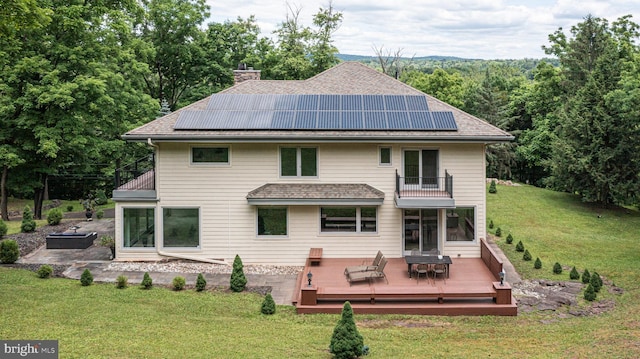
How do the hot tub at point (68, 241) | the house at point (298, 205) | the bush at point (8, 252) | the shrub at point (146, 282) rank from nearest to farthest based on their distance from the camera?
1. the shrub at point (146, 282)
2. the bush at point (8, 252)
3. the house at point (298, 205)
4. the hot tub at point (68, 241)

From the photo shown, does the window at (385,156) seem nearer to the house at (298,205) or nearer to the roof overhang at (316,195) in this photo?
the house at (298,205)

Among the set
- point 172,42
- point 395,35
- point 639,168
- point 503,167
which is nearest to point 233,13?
point 172,42

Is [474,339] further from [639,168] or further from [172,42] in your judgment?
[172,42]

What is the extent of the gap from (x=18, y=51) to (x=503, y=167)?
3935 cm

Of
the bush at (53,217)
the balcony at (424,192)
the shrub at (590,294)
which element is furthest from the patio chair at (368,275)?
the bush at (53,217)

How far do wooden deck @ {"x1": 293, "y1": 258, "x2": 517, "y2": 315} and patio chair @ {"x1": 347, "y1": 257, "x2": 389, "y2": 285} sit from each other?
16 centimetres

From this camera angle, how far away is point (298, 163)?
Result: 20688 millimetres

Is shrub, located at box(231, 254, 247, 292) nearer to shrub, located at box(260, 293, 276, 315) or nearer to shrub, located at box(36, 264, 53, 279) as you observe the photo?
shrub, located at box(260, 293, 276, 315)

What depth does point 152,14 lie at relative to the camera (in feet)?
130

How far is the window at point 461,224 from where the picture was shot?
20625 millimetres

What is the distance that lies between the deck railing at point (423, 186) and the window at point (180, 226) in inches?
307

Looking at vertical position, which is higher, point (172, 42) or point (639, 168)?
point (172, 42)

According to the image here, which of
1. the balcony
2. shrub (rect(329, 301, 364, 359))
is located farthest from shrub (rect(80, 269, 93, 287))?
the balcony

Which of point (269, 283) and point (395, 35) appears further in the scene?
point (395, 35)
